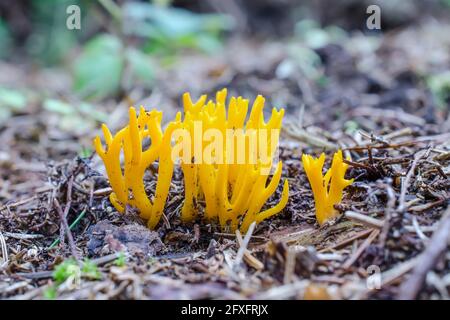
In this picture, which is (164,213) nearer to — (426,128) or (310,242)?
(310,242)

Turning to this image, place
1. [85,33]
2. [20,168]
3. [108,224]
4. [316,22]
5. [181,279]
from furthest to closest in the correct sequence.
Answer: [85,33]
[316,22]
[20,168]
[108,224]
[181,279]

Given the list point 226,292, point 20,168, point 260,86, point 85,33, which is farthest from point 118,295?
point 85,33

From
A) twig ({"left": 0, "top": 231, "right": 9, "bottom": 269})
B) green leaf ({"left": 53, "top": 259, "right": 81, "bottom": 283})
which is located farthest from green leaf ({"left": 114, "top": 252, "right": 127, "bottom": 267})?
twig ({"left": 0, "top": 231, "right": 9, "bottom": 269})

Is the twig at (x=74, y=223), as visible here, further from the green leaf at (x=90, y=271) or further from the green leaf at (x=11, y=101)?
the green leaf at (x=11, y=101)

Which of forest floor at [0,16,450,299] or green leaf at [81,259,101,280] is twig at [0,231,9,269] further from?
green leaf at [81,259,101,280]

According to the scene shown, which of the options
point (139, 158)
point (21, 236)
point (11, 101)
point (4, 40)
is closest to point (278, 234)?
point (139, 158)

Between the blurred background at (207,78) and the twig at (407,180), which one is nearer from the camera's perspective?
the twig at (407,180)

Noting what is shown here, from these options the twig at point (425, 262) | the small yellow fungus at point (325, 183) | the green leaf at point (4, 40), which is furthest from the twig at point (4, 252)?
the green leaf at point (4, 40)
